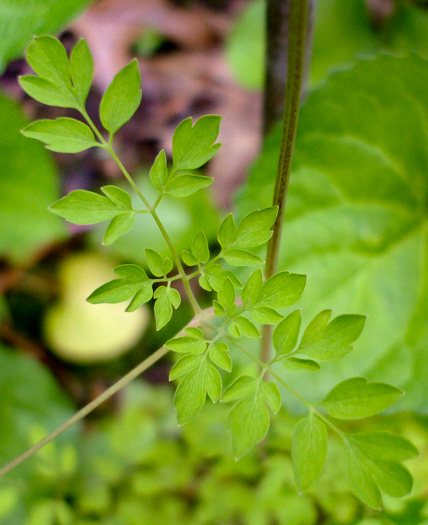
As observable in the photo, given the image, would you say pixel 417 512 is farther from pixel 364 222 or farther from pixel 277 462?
pixel 364 222

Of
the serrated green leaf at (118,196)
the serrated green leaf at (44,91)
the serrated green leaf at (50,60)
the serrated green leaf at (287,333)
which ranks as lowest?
the serrated green leaf at (287,333)

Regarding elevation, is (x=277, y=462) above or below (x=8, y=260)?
below

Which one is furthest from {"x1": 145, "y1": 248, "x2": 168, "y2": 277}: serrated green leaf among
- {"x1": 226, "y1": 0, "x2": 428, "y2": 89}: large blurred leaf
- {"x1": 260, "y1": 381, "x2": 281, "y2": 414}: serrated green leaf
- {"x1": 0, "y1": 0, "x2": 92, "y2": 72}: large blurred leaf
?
{"x1": 226, "y1": 0, "x2": 428, "y2": 89}: large blurred leaf

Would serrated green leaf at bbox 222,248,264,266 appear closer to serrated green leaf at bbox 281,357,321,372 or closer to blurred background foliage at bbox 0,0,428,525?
serrated green leaf at bbox 281,357,321,372

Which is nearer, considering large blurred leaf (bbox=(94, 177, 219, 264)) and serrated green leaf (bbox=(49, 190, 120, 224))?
serrated green leaf (bbox=(49, 190, 120, 224))

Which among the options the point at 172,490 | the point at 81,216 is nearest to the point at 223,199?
the point at 172,490

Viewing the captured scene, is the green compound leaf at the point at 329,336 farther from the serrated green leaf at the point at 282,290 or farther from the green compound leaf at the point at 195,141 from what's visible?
the green compound leaf at the point at 195,141

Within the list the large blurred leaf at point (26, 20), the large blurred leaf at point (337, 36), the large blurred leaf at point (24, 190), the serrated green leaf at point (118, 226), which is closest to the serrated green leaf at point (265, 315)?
the serrated green leaf at point (118, 226)
